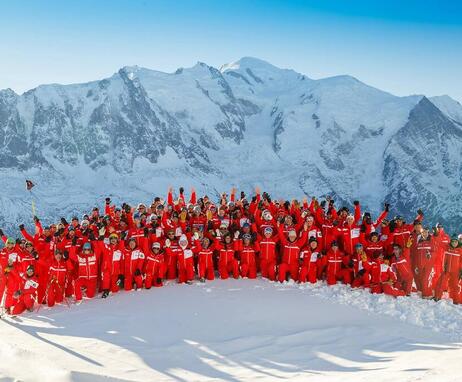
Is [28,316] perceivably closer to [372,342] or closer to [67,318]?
[67,318]

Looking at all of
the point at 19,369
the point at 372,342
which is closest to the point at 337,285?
the point at 372,342

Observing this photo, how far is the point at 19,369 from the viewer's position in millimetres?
6961

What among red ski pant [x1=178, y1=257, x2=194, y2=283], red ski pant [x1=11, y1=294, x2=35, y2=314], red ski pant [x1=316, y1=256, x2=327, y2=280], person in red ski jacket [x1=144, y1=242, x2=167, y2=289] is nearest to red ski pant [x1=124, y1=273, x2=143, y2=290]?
person in red ski jacket [x1=144, y1=242, x2=167, y2=289]

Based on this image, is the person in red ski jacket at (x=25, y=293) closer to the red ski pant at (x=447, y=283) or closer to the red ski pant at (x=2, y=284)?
the red ski pant at (x=2, y=284)

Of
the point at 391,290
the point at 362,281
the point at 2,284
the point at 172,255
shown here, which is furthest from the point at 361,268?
the point at 2,284

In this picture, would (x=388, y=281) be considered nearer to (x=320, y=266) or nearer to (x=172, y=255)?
(x=320, y=266)

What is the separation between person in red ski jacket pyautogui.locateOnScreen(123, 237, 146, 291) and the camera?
1394 centimetres

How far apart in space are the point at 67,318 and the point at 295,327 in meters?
4.90

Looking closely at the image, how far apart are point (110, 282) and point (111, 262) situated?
0.52 metres

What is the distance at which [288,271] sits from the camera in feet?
47.3

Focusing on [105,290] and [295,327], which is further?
[105,290]

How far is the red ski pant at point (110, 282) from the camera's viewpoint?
45.0ft

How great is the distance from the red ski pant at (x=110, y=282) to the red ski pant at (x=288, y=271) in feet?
13.8

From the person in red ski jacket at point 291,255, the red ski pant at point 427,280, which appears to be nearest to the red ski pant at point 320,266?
the person in red ski jacket at point 291,255
